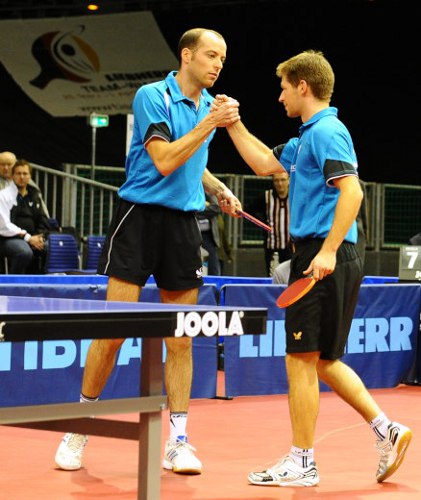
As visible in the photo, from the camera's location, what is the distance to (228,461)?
4.84 meters

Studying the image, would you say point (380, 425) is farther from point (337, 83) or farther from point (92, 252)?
point (337, 83)

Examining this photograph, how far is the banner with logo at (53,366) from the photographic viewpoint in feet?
19.6

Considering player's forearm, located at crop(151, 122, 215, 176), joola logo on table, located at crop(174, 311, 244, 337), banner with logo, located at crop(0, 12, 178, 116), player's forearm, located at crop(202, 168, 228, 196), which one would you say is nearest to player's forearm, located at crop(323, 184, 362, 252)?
player's forearm, located at crop(151, 122, 215, 176)

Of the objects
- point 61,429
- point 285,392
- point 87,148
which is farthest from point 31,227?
point 61,429

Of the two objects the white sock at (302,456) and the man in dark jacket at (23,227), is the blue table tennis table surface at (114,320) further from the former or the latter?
the man in dark jacket at (23,227)

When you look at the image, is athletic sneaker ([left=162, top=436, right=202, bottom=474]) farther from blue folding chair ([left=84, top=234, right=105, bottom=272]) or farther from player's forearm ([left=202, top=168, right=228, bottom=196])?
blue folding chair ([left=84, top=234, right=105, bottom=272])

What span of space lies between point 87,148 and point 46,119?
79 cm

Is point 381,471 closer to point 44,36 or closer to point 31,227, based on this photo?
point 31,227

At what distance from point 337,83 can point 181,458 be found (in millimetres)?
13823

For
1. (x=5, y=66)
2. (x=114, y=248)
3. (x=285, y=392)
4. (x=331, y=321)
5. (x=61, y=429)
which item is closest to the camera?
(x=61, y=429)

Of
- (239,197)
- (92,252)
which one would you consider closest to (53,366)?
(92,252)

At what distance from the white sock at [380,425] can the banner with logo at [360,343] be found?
250cm

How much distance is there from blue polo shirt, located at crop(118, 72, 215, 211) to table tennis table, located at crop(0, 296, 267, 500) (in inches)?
48.8

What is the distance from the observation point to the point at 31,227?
1105 cm
